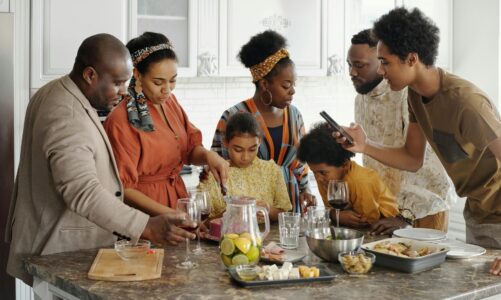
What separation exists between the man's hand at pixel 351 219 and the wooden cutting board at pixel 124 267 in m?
0.83

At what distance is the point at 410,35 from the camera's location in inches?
103

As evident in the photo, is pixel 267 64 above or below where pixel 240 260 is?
above

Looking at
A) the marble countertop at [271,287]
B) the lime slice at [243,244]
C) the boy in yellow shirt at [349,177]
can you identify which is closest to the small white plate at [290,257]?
the marble countertop at [271,287]

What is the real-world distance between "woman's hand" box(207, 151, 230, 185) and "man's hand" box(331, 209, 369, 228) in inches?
18.2

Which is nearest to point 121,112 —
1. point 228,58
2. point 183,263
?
point 183,263

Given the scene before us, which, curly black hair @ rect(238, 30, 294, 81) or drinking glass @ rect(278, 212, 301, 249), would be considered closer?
drinking glass @ rect(278, 212, 301, 249)

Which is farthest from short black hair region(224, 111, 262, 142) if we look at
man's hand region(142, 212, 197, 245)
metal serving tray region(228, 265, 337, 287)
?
metal serving tray region(228, 265, 337, 287)

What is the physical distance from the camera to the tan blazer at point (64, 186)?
7.50 ft

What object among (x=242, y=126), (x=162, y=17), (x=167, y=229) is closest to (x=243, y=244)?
(x=167, y=229)

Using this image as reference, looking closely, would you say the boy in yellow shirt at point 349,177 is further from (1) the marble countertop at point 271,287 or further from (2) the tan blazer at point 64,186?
(2) the tan blazer at point 64,186

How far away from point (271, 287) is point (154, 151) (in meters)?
0.97

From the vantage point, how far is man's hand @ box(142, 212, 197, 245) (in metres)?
2.29

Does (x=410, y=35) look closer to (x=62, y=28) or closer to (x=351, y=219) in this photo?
(x=351, y=219)

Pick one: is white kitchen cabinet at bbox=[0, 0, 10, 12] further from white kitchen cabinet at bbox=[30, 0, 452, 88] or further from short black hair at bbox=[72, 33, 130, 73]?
short black hair at bbox=[72, 33, 130, 73]
